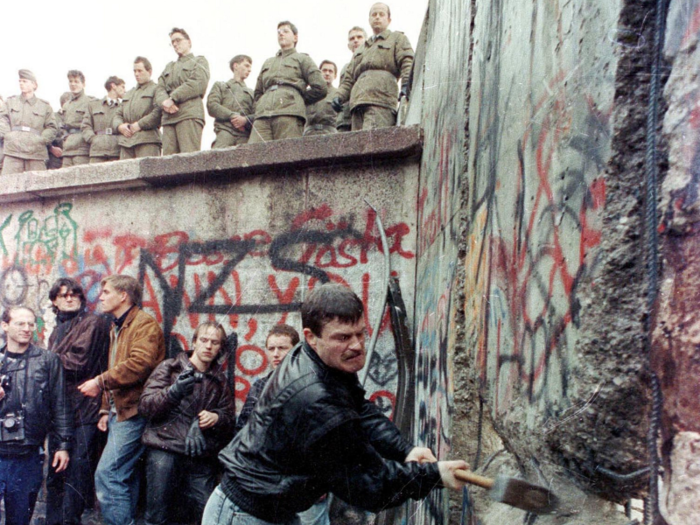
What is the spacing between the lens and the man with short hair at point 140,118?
716 centimetres

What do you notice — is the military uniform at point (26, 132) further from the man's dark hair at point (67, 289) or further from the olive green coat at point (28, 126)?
the man's dark hair at point (67, 289)

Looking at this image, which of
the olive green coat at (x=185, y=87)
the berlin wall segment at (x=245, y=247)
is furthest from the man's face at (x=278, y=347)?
the olive green coat at (x=185, y=87)

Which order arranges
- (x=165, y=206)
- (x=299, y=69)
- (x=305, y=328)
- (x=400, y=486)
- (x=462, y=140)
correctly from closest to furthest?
1. (x=400, y=486)
2. (x=305, y=328)
3. (x=462, y=140)
4. (x=165, y=206)
5. (x=299, y=69)

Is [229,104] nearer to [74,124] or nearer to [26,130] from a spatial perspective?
[74,124]

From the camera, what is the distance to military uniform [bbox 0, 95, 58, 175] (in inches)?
320

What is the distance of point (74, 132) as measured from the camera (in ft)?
27.3

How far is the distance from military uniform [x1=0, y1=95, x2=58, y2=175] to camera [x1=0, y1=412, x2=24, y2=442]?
189 inches

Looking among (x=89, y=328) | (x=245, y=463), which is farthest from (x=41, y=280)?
(x=245, y=463)

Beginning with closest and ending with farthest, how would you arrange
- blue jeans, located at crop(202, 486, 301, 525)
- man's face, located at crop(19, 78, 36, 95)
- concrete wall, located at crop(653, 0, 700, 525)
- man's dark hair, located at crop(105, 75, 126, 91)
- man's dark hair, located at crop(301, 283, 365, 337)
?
1. concrete wall, located at crop(653, 0, 700, 525)
2. man's dark hair, located at crop(301, 283, 365, 337)
3. blue jeans, located at crop(202, 486, 301, 525)
4. man's dark hair, located at crop(105, 75, 126, 91)
5. man's face, located at crop(19, 78, 36, 95)

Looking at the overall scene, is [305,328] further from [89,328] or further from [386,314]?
[89,328]

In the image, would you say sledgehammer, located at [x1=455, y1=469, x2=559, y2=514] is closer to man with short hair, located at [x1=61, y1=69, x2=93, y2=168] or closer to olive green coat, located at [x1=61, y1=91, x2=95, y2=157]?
man with short hair, located at [x1=61, y1=69, x2=93, y2=168]

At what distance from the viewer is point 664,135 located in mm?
889

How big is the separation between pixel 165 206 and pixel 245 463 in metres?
3.85

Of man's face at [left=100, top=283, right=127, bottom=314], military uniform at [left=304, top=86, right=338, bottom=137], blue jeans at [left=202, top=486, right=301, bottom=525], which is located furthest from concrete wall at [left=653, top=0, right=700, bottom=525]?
military uniform at [left=304, top=86, right=338, bottom=137]
